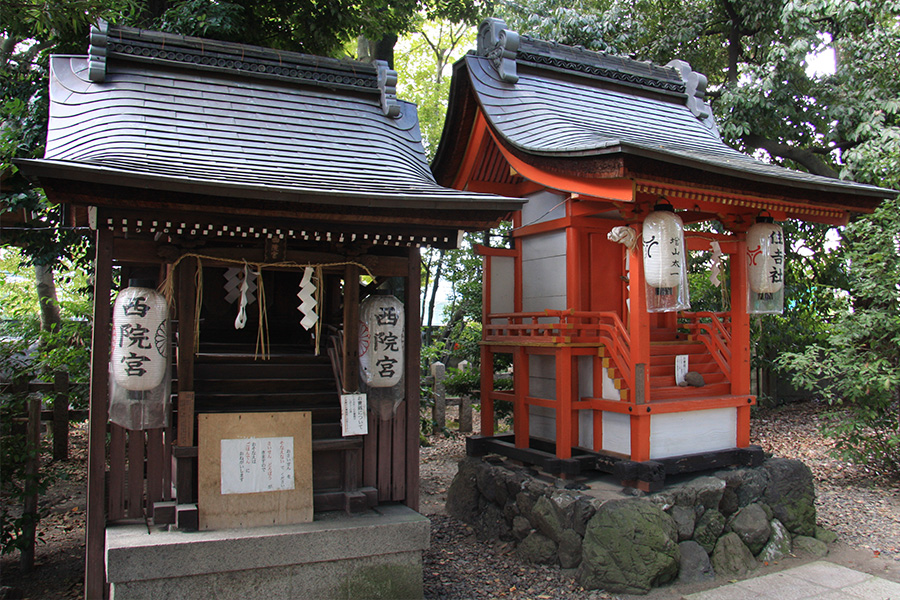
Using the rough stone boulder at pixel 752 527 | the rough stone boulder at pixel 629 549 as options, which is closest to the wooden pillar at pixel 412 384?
the rough stone boulder at pixel 629 549

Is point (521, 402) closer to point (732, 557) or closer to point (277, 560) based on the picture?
point (732, 557)

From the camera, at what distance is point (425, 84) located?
20750 millimetres

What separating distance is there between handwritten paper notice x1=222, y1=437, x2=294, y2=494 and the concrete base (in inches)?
14.1

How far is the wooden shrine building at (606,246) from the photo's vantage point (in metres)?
6.23

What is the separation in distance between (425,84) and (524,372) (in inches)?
612

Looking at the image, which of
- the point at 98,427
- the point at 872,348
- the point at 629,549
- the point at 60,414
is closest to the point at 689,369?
the point at 629,549

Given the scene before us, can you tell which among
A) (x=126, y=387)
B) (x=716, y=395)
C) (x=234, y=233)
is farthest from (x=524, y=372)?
(x=126, y=387)

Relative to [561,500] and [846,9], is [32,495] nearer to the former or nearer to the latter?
[561,500]

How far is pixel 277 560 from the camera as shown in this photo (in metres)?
4.90

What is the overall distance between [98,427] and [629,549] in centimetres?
464

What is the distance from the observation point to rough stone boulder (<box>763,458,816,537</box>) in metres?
6.79

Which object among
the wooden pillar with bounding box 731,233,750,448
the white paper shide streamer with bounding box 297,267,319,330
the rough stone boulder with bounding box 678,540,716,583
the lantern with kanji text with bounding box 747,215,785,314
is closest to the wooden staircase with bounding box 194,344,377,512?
the white paper shide streamer with bounding box 297,267,319,330

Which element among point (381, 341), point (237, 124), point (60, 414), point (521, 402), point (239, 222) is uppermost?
point (237, 124)

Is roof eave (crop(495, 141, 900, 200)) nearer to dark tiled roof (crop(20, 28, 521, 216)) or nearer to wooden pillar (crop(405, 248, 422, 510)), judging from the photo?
dark tiled roof (crop(20, 28, 521, 216))
